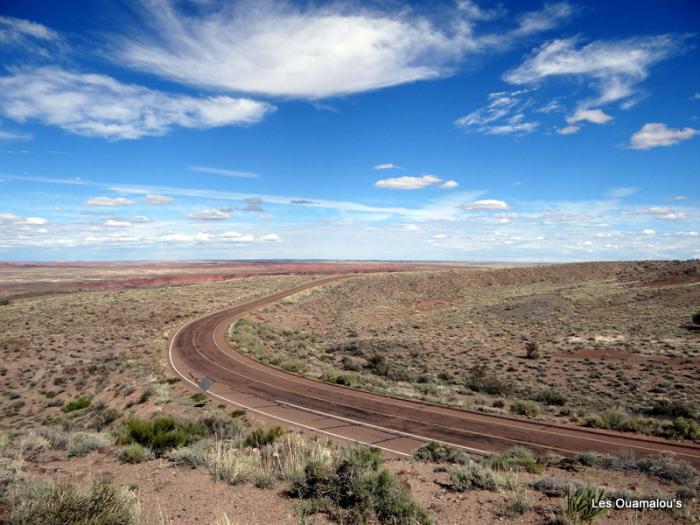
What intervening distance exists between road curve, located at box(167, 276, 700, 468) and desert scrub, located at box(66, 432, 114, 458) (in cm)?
672

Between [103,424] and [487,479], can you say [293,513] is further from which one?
[103,424]

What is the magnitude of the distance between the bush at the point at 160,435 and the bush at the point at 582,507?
30.9ft

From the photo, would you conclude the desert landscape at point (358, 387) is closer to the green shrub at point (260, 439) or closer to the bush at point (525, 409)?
the green shrub at point (260, 439)

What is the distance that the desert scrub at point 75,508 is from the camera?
5.55 meters

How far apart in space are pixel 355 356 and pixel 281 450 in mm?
Answer: 26690

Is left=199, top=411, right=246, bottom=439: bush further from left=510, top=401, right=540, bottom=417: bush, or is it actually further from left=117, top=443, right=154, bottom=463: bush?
left=510, top=401, right=540, bottom=417: bush

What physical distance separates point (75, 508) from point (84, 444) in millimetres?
6821

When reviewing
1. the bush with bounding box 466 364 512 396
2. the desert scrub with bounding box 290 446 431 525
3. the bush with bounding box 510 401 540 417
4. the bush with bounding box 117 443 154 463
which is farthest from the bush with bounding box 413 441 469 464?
the bush with bounding box 466 364 512 396

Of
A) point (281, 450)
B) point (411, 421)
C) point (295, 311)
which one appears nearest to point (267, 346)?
point (295, 311)

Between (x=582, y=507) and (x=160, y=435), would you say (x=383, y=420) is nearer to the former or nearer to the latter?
(x=160, y=435)

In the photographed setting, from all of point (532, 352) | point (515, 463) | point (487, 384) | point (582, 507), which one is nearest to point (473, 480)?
point (582, 507)

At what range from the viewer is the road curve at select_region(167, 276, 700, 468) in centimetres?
1434

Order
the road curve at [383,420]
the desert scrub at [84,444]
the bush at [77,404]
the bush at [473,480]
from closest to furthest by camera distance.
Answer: the bush at [473,480], the desert scrub at [84,444], the road curve at [383,420], the bush at [77,404]

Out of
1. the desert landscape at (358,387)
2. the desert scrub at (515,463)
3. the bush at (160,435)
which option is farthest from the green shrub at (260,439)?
the desert scrub at (515,463)
